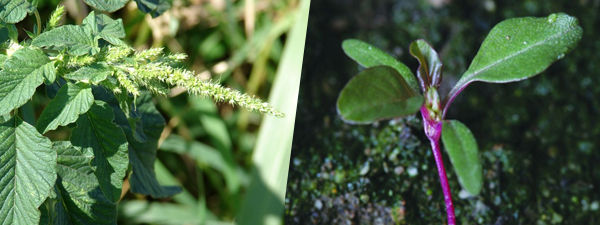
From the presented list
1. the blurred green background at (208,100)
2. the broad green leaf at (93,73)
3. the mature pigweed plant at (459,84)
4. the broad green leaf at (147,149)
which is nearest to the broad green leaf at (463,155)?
the mature pigweed plant at (459,84)

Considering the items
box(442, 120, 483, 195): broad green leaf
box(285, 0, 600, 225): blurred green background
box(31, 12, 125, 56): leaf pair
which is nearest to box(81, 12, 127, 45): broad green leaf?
box(31, 12, 125, 56): leaf pair

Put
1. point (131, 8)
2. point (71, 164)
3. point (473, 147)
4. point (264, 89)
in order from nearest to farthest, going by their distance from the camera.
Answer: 1. point (473, 147)
2. point (71, 164)
3. point (131, 8)
4. point (264, 89)

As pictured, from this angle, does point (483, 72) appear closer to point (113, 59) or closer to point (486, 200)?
point (486, 200)

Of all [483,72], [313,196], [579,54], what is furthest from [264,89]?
[483,72]

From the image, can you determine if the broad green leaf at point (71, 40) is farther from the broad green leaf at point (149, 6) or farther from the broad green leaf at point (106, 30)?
the broad green leaf at point (149, 6)

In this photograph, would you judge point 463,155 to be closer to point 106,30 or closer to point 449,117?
point 449,117

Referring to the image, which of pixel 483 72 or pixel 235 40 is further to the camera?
pixel 235 40
